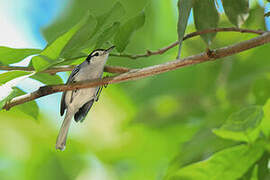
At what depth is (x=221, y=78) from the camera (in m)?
1.34

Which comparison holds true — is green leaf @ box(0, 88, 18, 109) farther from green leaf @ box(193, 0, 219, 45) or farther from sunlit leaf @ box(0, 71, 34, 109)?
green leaf @ box(193, 0, 219, 45)

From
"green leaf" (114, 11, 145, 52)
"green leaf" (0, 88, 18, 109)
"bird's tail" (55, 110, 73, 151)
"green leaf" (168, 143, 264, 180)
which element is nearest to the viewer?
"green leaf" (0, 88, 18, 109)

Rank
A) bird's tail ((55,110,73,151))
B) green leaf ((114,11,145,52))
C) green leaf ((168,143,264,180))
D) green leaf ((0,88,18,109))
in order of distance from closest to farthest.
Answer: green leaf ((0,88,18,109))
green leaf ((114,11,145,52))
green leaf ((168,143,264,180))
bird's tail ((55,110,73,151))

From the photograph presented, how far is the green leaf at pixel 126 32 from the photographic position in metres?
0.65

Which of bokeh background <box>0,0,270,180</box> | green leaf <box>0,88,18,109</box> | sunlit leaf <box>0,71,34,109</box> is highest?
sunlit leaf <box>0,71,34,109</box>

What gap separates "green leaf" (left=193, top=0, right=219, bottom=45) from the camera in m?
0.71

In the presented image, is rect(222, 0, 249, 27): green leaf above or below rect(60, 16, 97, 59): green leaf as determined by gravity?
A: below

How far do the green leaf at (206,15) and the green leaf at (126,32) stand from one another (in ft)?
0.41

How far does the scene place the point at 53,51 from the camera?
578 mm

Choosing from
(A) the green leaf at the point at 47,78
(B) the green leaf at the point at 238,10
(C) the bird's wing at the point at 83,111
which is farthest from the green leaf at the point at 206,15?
(C) the bird's wing at the point at 83,111

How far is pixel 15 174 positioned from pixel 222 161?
1.38 meters

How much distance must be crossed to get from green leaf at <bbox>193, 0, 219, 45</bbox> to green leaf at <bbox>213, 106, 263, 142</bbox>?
16cm

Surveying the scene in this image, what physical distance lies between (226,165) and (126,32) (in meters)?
0.32

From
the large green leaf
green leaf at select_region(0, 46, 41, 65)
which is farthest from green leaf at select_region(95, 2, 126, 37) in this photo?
green leaf at select_region(0, 46, 41, 65)
